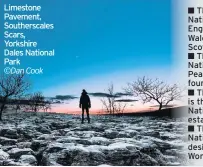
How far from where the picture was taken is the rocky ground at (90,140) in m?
11.3

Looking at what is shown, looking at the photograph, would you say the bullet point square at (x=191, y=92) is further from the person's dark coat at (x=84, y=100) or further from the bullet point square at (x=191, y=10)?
the person's dark coat at (x=84, y=100)

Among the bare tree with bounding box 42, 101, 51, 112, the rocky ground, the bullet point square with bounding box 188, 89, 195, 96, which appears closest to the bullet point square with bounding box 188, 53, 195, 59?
the bullet point square with bounding box 188, 89, 195, 96

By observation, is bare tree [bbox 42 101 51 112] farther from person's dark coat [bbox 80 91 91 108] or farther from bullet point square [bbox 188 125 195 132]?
bullet point square [bbox 188 125 195 132]

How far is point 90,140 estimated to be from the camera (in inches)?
469

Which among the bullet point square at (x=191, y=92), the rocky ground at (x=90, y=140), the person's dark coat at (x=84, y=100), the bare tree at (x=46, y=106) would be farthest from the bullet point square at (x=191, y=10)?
the bare tree at (x=46, y=106)

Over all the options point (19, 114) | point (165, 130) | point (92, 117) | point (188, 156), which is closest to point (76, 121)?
point (92, 117)

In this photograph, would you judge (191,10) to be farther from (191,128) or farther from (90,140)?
(90,140)

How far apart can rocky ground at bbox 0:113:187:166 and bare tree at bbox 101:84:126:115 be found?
431 millimetres

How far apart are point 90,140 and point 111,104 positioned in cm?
95

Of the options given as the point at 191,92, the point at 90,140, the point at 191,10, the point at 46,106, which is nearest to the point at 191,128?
the point at 191,92

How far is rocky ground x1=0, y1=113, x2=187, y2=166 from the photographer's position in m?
11.3

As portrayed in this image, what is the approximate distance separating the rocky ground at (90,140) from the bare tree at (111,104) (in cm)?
43

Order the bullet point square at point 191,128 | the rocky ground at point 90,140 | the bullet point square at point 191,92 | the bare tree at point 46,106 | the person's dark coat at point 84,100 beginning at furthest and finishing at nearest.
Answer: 1. the bare tree at point 46,106
2. the person's dark coat at point 84,100
3. the bullet point square at point 191,128
4. the bullet point square at point 191,92
5. the rocky ground at point 90,140

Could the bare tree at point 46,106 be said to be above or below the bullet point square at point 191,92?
below
